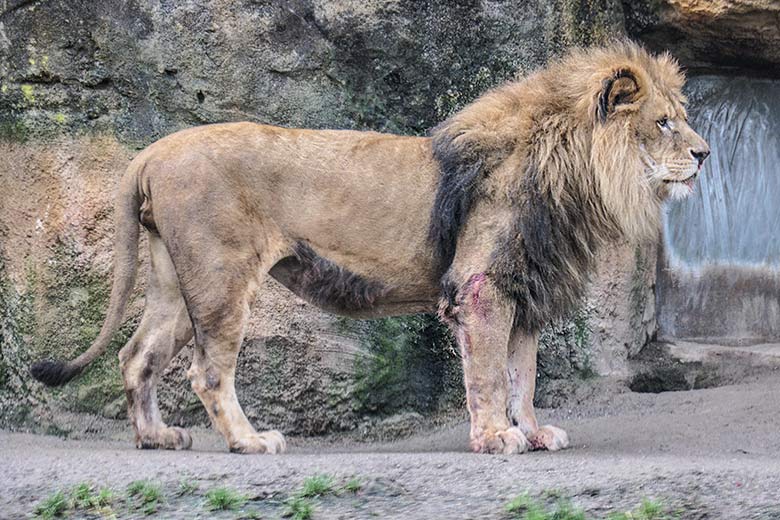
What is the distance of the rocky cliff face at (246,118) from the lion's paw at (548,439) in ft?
4.16

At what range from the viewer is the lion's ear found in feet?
21.3

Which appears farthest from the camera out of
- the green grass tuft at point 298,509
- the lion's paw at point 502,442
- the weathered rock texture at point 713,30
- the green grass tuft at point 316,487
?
the weathered rock texture at point 713,30

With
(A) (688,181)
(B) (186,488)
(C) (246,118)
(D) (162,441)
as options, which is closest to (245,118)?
(C) (246,118)

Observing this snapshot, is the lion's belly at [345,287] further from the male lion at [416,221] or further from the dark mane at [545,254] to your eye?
the dark mane at [545,254]

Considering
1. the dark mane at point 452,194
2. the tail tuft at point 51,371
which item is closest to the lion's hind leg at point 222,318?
the tail tuft at point 51,371

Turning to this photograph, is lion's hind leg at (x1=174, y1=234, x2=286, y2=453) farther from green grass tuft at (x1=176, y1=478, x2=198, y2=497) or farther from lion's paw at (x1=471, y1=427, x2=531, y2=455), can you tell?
green grass tuft at (x1=176, y1=478, x2=198, y2=497)

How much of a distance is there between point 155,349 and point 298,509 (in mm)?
2100

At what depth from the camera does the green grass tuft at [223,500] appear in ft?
15.8

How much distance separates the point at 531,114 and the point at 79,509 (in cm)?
310

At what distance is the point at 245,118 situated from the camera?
25.7 feet

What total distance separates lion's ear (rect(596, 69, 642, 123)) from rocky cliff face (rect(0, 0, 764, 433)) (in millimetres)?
1574

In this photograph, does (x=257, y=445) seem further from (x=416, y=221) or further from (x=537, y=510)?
(x=537, y=510)

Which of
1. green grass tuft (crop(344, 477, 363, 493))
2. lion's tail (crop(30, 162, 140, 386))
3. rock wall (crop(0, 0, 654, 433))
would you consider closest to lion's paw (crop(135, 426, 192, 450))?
lion's tail (crop(30, 162, 140, 386))

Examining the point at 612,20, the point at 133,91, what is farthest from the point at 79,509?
the point at 612,20
